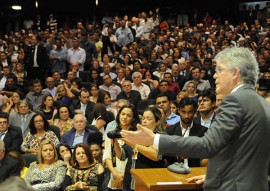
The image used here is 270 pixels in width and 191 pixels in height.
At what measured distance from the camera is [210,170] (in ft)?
6.91

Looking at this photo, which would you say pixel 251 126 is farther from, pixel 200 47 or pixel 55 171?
pixel 200 47

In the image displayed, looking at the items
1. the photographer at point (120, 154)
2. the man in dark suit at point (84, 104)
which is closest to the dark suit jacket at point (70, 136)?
the man in dark suit at point (84, 104)

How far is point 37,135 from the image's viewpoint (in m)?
6.45

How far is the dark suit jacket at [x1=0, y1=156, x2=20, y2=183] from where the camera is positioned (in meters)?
4.78

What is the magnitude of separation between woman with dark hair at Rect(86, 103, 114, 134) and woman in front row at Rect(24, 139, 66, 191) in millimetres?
1557

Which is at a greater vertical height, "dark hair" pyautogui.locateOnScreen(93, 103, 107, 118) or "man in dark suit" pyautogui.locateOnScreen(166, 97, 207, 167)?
"man in dark suit" pyautogui.locateOnScreen(166, 97, 207, 167)

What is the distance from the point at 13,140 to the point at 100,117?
46.1 inches

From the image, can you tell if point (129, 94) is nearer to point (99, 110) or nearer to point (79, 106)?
point (79, 106)

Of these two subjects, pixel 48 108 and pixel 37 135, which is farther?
pixel 48 108

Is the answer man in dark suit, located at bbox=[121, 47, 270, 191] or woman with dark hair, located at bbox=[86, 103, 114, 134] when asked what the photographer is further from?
man in dark suit, located at bbox=[121, 47, 270, 191]

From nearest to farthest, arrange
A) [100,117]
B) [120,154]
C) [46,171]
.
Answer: [120,154]
[46,171]
[100,117]

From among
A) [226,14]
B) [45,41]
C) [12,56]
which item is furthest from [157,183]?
[226,14]

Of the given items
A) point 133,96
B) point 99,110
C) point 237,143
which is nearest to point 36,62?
point 133,96

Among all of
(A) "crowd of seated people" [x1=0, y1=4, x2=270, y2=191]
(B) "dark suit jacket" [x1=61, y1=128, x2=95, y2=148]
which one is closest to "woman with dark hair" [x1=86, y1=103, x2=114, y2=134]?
(A) "crowd of seated people" [x1=0, y1=4, x2=270, y2=191]
